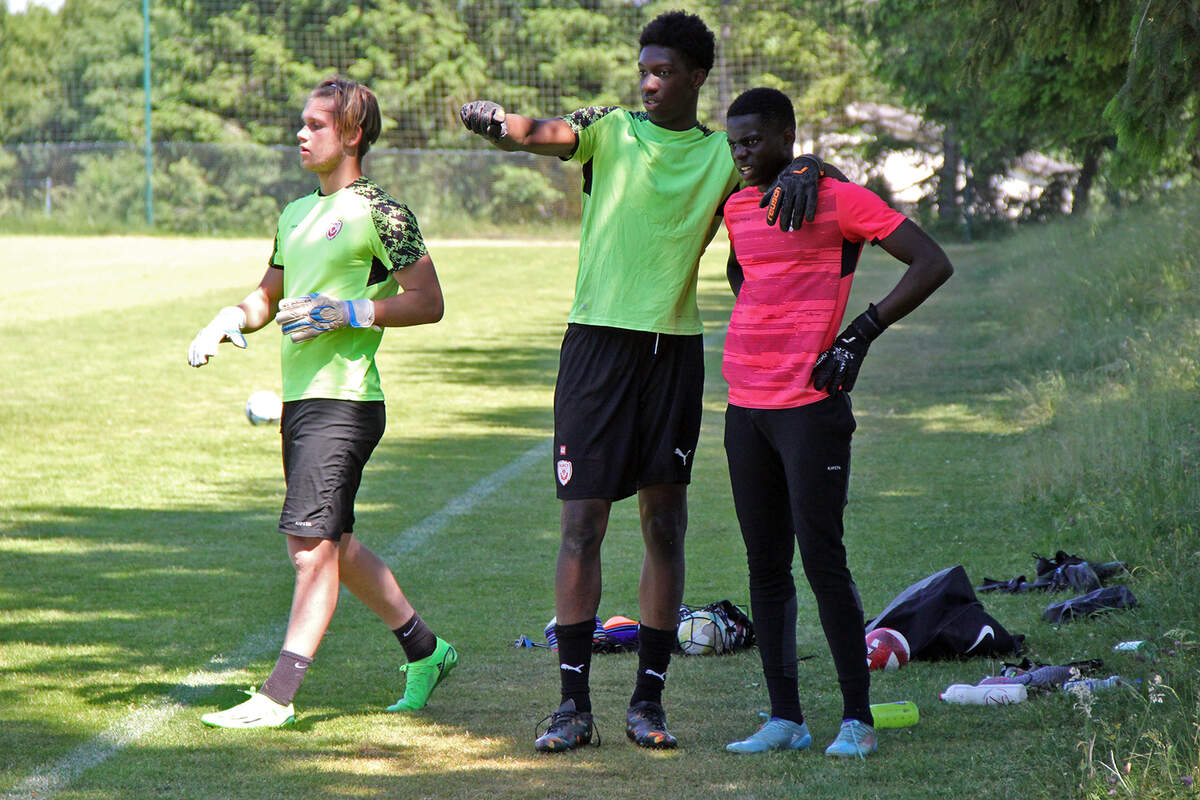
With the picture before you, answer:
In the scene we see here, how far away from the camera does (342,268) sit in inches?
194

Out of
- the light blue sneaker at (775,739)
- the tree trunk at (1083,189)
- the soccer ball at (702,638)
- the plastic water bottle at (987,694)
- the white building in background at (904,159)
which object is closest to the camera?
the light blue sneaker at (775,739)

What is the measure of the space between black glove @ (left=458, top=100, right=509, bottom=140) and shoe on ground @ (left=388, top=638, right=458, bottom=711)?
184 cm

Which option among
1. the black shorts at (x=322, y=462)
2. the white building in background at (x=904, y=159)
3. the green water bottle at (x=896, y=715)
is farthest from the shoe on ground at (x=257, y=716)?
the white building in background at (x=904, y=159)

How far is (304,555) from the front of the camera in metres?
4.88

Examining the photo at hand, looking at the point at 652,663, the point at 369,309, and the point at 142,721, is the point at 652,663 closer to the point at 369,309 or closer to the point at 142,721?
the point at 369,309

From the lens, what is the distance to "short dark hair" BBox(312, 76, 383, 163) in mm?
4961

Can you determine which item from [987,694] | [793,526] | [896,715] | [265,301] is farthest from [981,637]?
[265,301]

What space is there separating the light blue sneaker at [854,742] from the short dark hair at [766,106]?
189cm

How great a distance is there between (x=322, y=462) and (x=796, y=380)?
5.21 ft

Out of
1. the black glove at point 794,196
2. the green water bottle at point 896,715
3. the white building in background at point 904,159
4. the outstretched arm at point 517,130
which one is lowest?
the green water bottle at point 896,715

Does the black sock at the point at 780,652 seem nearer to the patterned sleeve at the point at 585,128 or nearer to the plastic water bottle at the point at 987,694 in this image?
the plastic water bottle at the point at 987,694

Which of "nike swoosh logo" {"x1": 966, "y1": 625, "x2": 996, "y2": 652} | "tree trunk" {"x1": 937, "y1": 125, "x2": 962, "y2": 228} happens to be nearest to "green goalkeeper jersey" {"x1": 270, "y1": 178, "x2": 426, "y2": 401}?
"nike swoosh logo" {"x1": 966, "y1": 625, "x2": 996, "y2": 652}

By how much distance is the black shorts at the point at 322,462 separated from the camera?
4805 millimetres

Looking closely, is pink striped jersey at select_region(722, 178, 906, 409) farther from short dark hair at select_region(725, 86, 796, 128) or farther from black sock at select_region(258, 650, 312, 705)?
→ black sock at select_region(258, 650, 312, 705)
